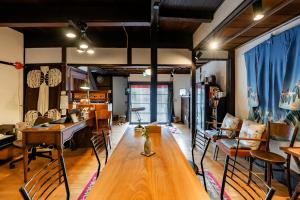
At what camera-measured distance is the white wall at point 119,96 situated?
32.8ft

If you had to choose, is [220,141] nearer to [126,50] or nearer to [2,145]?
[126,50]

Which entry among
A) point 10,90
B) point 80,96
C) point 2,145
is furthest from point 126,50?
point 2,145

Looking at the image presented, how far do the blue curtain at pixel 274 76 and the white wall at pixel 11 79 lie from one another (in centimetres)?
504

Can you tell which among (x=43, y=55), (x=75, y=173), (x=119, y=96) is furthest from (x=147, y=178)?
(x=119, y=96)

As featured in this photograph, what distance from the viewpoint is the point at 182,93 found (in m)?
8.60

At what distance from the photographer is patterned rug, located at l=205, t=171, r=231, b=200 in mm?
2406

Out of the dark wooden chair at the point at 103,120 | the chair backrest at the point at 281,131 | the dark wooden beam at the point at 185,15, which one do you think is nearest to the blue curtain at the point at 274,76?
the chair backrest at the point at 281,131

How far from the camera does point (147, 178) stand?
1.35 meters

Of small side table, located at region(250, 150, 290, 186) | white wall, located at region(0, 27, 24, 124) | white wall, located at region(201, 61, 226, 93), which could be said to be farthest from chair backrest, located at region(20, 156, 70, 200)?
white wall, located at region(201, 61, 226, 93)

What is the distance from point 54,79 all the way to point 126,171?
400cm

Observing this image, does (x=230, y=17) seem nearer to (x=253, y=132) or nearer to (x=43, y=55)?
(x=253, y=132)

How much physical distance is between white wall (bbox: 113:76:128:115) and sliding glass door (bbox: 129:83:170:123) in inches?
58.8

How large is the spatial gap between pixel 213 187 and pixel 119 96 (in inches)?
315

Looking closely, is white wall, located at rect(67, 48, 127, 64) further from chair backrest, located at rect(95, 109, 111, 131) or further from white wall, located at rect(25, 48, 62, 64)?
chair backrest, located at rect(95, 109, 111, 131)
